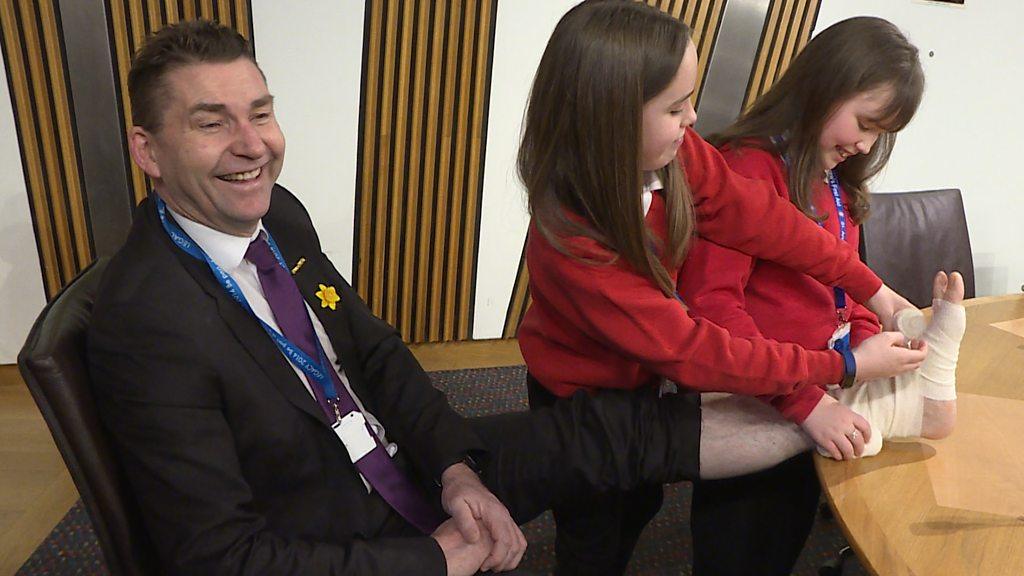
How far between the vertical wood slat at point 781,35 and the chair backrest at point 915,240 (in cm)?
104

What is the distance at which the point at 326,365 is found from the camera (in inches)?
53.7

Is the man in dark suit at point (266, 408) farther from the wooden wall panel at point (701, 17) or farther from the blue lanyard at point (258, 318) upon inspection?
the wooden wall panel at point (701, 17)

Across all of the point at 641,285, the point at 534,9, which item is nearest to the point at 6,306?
the point at 534,9

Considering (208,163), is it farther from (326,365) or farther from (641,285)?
(641,285)

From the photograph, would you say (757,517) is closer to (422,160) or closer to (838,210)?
(838,210)

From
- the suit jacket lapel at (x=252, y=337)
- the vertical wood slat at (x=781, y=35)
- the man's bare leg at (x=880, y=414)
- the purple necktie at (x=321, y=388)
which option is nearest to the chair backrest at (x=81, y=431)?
the suit jacket lapel at (x=252, y=337)

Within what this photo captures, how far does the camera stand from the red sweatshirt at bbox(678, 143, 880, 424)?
59.5 inches

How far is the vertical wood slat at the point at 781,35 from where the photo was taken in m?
3.25

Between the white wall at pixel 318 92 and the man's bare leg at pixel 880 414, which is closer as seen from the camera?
the man's bare leg at pixel 880 414

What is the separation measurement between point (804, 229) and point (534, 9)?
1809mm

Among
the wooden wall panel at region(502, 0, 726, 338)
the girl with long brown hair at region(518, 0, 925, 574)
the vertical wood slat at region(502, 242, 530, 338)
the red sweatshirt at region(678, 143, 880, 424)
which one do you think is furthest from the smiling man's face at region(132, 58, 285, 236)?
the vertical wood slat at region(502, 242, 530, 338)

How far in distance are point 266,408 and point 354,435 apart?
0.19 meters

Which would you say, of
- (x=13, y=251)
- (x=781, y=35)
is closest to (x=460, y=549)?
(x=13, y=251)

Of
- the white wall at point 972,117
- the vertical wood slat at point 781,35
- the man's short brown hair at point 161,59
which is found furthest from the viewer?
the white wall at point 972,117
